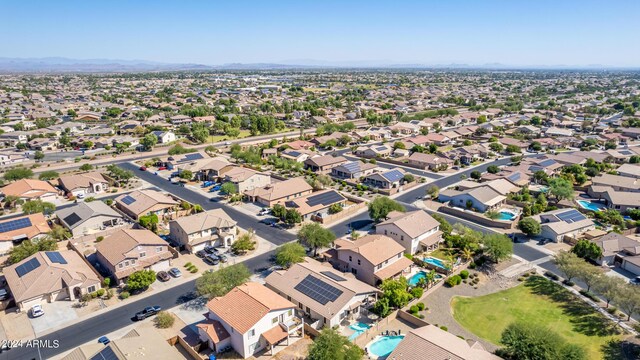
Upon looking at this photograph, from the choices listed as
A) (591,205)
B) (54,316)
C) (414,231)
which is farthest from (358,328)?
(591,205)

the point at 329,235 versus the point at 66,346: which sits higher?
the point at 329,235

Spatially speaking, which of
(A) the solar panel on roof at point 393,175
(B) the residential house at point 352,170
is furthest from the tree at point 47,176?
(A) the solar panel on roof at point 393,175

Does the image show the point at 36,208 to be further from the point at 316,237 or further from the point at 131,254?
the point at 316,237

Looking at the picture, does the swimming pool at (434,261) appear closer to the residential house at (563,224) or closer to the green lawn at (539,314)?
the green lawn at (539,314)

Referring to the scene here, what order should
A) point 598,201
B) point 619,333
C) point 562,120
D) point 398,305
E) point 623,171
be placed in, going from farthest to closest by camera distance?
point 562,120 → point 623,171 → point 598,201 → point 398,305 → point 619,333

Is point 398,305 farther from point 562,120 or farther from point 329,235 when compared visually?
point 562,120

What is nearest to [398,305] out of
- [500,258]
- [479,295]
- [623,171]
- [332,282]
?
[332,282]
